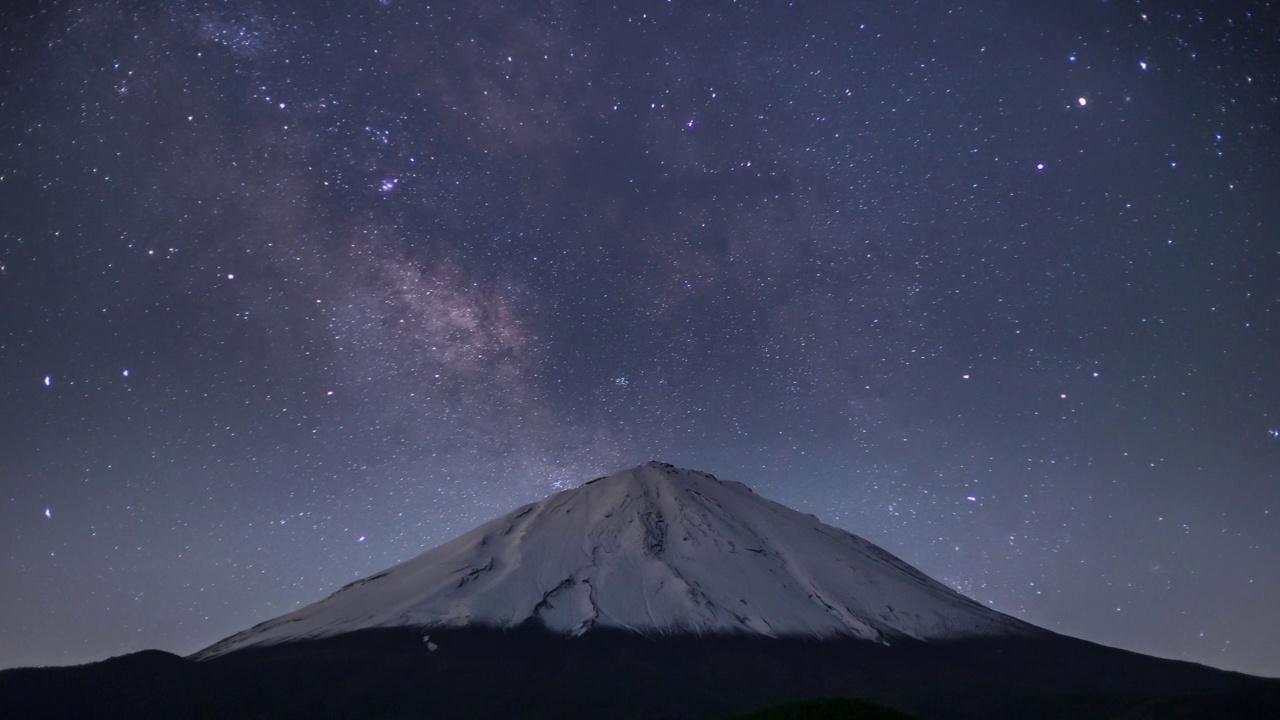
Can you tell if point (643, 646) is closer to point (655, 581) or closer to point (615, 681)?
point (615, 681)

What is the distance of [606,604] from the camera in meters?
88.8

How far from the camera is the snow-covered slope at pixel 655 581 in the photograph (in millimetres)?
86188

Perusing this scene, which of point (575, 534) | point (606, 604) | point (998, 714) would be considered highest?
point (575, 534)

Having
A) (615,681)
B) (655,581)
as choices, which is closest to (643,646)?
(615,681)

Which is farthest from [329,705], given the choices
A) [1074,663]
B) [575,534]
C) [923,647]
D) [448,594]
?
[1074,663]

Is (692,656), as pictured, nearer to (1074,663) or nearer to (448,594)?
(448,594)

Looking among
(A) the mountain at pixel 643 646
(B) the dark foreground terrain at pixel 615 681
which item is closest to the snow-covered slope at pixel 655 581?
(A) the mountain at pixel 643 646

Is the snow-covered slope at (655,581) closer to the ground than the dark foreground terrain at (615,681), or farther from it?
farther from it

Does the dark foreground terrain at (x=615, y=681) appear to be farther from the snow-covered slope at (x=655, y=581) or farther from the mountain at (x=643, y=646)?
the snow-covered slope at (x=655, y=581)

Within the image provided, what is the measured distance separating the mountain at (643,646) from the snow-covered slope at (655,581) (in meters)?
0.34

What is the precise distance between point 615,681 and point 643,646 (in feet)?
33.6

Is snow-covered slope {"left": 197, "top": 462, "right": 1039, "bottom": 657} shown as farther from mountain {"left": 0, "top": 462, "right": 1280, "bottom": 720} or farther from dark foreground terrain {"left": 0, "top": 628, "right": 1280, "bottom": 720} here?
dark foreground terrain {"left": 0, "top": 628, "right": 1280, "bottom": 720}

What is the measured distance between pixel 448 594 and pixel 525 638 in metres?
16.0

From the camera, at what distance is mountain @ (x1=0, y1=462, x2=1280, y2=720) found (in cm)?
6122
